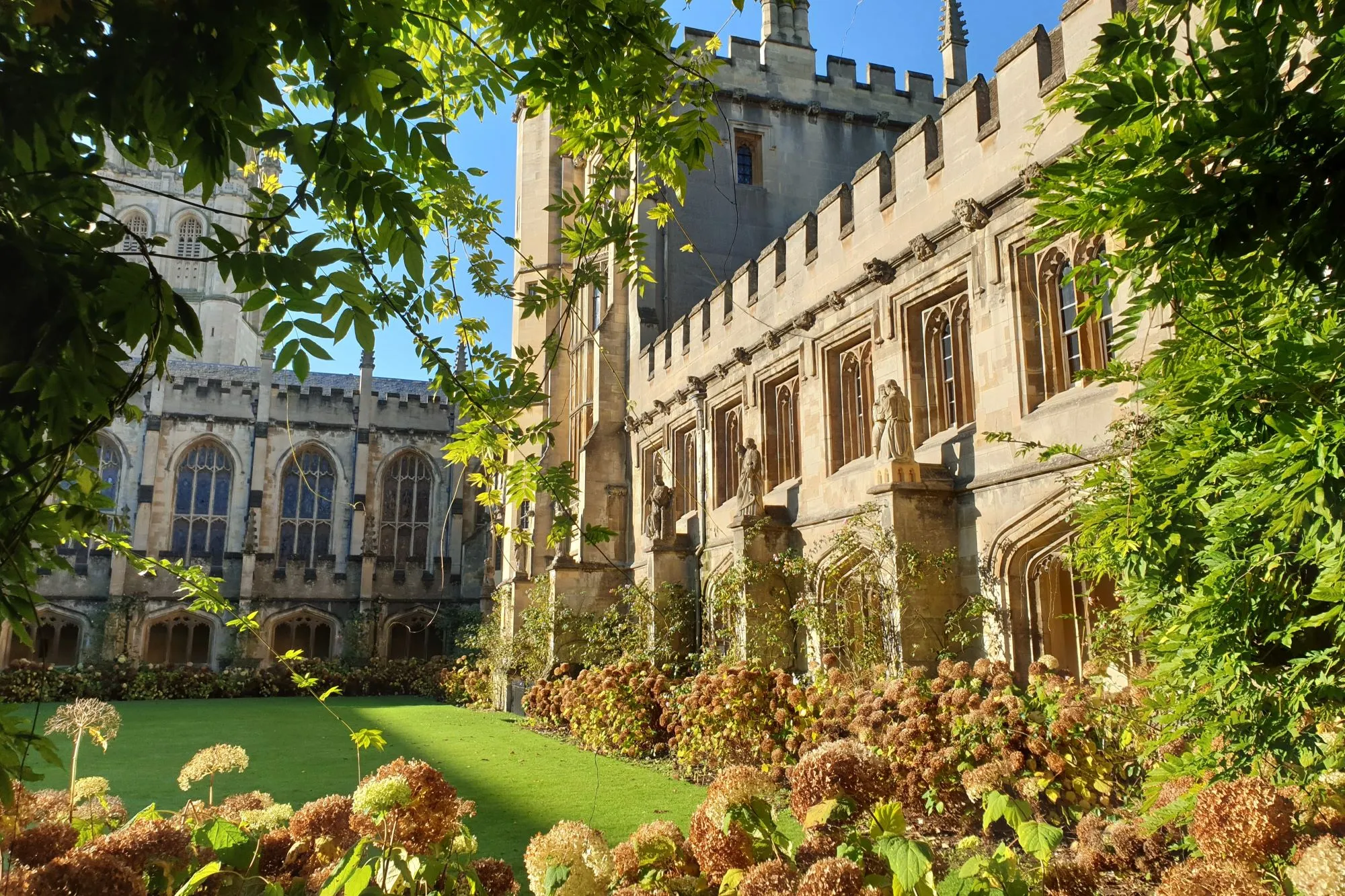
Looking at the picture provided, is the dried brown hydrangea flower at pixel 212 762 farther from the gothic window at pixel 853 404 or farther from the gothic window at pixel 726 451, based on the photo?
the gothic window at pixel 726 451

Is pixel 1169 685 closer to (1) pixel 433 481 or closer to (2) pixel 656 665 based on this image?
(2) pixel 656 665

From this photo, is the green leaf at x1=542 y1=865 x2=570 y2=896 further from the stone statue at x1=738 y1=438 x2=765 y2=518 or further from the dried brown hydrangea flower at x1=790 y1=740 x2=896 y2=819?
the stone statue at x1=738 y1=438 x2=765 y2=518

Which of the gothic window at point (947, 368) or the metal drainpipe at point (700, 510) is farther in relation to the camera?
the metal drainpipe at point (700, 510)

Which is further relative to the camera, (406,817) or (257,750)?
(257,750)

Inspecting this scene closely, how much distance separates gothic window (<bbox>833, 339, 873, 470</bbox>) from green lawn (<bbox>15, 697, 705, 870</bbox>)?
4.51m

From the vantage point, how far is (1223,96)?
1937 millimetres

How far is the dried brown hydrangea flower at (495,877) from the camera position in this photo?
2.24 meters

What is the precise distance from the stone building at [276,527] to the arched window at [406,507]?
5 cm

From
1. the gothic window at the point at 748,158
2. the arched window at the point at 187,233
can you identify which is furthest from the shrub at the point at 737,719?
the arched window at the point at 187,233

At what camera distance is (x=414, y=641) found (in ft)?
93.1

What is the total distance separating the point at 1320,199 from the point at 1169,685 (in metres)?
1.61

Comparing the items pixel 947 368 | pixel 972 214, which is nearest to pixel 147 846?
pixel 972 214

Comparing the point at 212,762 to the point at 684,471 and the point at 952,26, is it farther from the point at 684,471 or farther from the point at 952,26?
the point at 952,26

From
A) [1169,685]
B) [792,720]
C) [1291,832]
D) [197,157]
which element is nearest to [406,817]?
[197,157]
